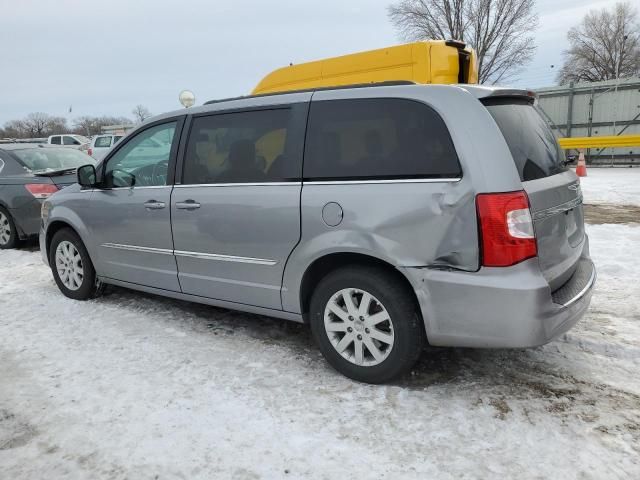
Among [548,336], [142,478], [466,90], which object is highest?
[466,90]

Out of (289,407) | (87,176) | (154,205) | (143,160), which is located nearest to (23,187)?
(87,176)

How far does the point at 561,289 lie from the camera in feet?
9.71

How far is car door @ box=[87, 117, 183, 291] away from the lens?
414 centimetres

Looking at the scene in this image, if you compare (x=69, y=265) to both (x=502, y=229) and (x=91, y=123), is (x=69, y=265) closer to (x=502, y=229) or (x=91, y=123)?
(x=502, y=229)

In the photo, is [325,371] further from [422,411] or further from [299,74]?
[299,74]

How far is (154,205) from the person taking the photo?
4145 mm

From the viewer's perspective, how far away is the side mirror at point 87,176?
4.64 metres

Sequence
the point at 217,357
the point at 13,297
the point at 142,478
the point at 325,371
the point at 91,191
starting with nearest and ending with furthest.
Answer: the point at 142,478, the point at 325,371, the point at 217,357, the point at 91,191, the point at 13,297

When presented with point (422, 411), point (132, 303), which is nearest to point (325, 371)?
point (422, 411)

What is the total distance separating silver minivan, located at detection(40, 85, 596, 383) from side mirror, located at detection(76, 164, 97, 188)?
2.60 feet

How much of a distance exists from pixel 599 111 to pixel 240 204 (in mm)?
19888

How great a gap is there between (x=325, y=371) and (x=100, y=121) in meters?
82.1

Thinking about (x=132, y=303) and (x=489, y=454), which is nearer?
(x=489, y=454)

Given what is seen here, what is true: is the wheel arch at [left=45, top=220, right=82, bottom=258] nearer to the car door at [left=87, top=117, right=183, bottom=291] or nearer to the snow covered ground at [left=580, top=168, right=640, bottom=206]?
the car door at [left=87, top=117, right=183, bottom=291]
